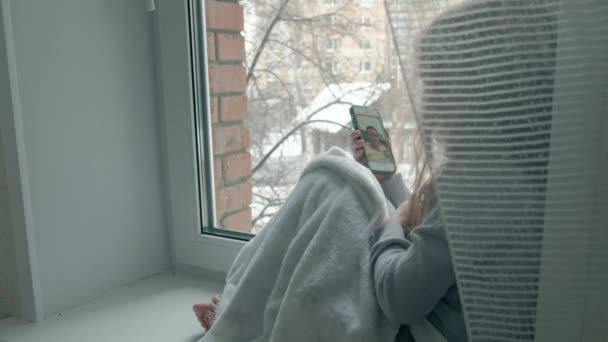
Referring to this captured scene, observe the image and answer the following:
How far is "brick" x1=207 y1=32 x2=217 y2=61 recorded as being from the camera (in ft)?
3.64

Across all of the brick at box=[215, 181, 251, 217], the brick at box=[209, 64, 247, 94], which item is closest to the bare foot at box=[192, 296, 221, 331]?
the brick at box=[215, 181, 251, 217]

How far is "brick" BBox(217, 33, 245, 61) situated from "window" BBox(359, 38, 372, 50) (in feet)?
0.85

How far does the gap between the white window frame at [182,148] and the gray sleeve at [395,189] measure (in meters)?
0.37

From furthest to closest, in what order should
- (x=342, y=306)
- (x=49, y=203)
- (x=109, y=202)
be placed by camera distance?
(x=109, y=202) < (x=49, y=203) < (x=342, y=306)

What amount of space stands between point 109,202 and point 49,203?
0.41 feet

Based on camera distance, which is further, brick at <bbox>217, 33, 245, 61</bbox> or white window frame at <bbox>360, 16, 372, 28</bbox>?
brick at <bbox>217, 33, 245, 61</bbox>

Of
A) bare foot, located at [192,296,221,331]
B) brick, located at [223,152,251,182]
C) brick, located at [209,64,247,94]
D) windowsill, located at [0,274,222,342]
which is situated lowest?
windowsill, located at [0,274,222,342]

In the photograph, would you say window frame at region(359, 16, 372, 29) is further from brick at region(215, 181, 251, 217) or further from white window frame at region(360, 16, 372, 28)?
brick at region(215, 181, 251, 217)

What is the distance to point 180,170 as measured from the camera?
113cm

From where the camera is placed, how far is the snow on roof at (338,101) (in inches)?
38.0

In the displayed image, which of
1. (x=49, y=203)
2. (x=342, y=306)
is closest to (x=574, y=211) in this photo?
(x=342, y=306)

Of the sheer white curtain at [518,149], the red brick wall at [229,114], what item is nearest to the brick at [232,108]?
the red brick wall at [229,114]

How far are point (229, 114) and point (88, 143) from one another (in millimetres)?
283

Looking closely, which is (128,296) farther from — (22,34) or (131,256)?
(22,34)
